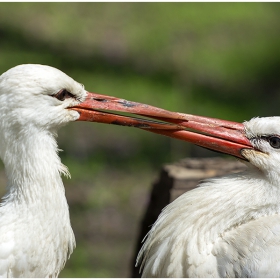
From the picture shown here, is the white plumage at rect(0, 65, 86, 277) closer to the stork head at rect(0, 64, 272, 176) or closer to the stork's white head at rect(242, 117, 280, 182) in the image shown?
the stork head at rect(0, 64, 272, 176)

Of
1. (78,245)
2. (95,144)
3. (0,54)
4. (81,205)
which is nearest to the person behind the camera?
(78,245)

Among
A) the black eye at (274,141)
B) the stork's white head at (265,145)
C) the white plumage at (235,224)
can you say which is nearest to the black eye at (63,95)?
the white plumage at (235,224)

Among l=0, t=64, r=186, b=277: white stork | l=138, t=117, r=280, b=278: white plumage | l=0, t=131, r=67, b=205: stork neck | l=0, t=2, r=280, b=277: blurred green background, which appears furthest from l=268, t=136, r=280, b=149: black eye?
l=0, t=2, r=280, b=277: blurred green background

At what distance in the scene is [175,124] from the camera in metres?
3.54

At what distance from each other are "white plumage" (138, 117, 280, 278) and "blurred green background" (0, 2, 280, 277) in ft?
9.13

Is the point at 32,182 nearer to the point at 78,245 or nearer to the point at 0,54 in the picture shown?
the point at 78,245

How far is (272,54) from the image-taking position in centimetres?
945

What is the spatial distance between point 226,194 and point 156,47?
19.6 ft

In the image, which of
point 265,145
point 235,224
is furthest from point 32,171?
point 265,145

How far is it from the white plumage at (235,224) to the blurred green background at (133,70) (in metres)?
2.78

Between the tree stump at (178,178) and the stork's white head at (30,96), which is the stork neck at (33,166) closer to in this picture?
the stork's white head at (30,96)

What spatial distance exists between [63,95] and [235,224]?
4.10 ft

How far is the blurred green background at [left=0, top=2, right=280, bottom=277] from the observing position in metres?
6.92

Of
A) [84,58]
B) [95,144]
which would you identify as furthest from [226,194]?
[84,58]
